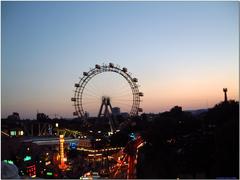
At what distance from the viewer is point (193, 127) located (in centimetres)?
965

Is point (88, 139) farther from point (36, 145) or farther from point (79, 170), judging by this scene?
point (79, 170)

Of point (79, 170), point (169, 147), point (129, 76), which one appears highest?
point (129, 76)

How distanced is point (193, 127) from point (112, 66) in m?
2.58

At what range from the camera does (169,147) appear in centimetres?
850

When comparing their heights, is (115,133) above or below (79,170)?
above

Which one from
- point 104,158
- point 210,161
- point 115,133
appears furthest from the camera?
point 115,133

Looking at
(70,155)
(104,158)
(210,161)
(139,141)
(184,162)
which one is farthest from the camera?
(70,155)

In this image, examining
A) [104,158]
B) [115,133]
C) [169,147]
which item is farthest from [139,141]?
[115,133]

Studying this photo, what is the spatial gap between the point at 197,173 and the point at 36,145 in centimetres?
526

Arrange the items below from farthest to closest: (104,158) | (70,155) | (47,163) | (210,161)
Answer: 1. (70,155)
2. (47,163)
3. (104,158)
4. (210,161)

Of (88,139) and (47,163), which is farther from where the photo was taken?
(88,139)

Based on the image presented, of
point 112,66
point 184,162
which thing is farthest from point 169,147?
point 112,66

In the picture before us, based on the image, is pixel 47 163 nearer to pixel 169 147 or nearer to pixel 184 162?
pixel 169 147

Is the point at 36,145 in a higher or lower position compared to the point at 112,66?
lower
